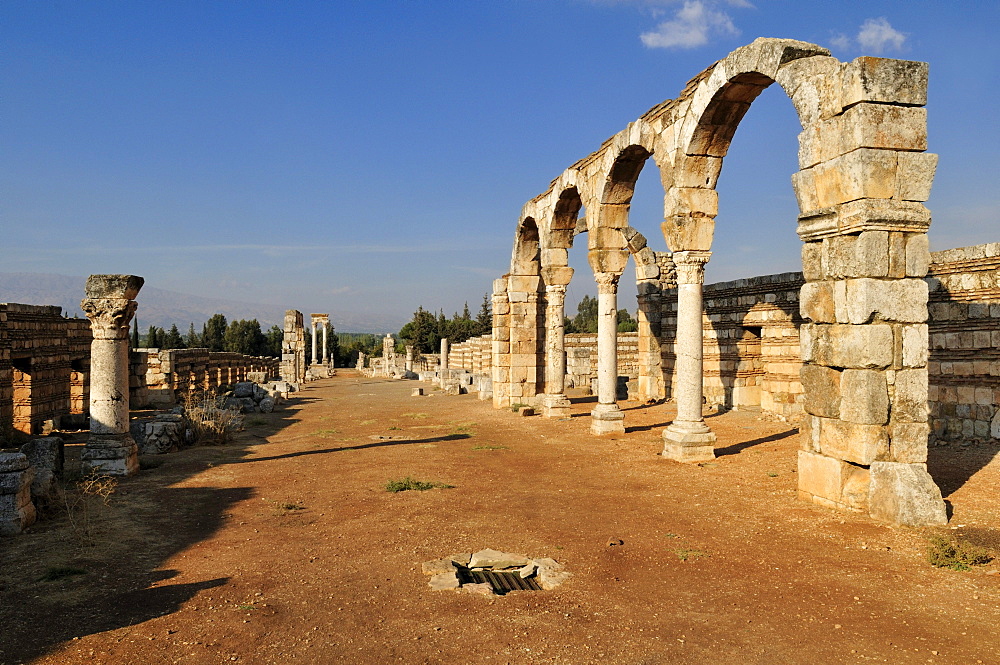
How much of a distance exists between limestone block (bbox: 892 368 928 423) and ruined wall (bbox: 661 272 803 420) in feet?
24.5

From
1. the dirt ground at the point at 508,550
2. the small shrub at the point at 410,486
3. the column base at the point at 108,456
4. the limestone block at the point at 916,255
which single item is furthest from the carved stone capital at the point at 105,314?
the limestone block at the point at 916,255

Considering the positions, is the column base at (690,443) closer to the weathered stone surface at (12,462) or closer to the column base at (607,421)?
the column base at (607,421)

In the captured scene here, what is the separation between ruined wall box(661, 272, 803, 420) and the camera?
14117mm

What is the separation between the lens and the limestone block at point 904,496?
607 centimetres

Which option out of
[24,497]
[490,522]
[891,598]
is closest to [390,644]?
[490,522]

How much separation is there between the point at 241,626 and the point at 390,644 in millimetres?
1096

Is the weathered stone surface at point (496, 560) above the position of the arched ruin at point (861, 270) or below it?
below

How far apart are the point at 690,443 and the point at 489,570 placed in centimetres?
542

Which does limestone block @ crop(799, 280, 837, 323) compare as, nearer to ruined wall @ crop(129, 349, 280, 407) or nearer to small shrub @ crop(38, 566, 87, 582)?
small shrub @ crop(38, 566, 87, 582)

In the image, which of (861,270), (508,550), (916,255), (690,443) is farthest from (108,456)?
(916,255)

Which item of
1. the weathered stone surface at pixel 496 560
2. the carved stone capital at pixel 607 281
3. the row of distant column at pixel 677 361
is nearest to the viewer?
the weathered stone surface at pixel 496 560

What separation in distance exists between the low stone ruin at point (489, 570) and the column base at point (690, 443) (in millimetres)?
4908

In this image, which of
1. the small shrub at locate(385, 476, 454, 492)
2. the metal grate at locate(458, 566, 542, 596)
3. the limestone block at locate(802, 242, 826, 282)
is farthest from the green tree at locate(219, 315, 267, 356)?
the limestone block at locate(802, 242, 826, 282)

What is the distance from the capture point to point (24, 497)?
6.52 metres
